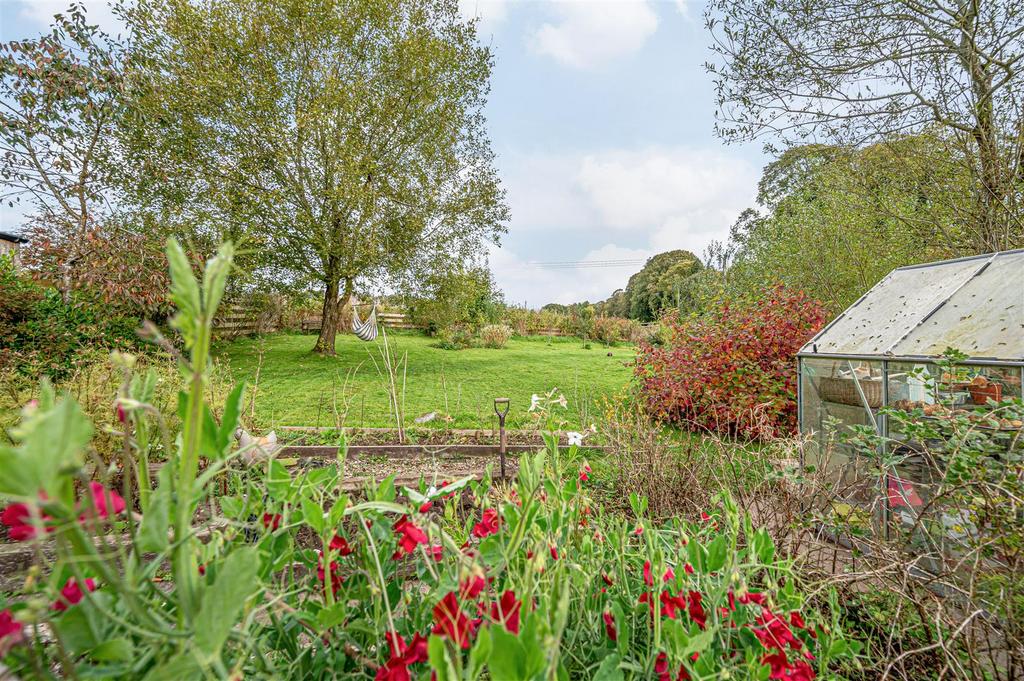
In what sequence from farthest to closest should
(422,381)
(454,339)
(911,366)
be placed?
(454,339) < (422,381) < (911,366)

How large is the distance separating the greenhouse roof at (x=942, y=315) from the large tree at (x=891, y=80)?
7.80 feet

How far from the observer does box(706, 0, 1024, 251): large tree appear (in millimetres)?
5152

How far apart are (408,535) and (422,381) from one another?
906 centimetres

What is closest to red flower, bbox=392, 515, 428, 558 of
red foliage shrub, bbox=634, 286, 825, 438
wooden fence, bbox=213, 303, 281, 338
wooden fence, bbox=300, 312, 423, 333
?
red foliage shrub, bbox=634, 286, 825, 438

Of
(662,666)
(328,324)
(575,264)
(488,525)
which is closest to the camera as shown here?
(662,666)

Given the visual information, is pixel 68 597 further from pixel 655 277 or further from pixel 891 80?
pixel 655 277

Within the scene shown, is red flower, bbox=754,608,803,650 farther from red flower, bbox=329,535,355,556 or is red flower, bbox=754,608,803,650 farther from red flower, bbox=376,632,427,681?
red flower, bbox=329,535,355,556

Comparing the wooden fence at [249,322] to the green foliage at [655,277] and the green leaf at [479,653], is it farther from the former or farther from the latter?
the green foliage at [655,277]

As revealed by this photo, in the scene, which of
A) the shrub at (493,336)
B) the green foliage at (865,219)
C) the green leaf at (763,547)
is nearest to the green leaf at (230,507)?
the green leaf at (763,547)

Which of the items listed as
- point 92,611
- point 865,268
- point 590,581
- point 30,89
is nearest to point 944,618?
point 590,581

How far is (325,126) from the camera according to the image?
1084cm

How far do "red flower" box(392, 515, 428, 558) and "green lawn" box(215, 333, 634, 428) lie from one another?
2985 mm

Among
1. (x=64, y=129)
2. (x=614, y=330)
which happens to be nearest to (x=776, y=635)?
(x=64, y=129)

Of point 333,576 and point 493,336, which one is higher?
point 493,336
